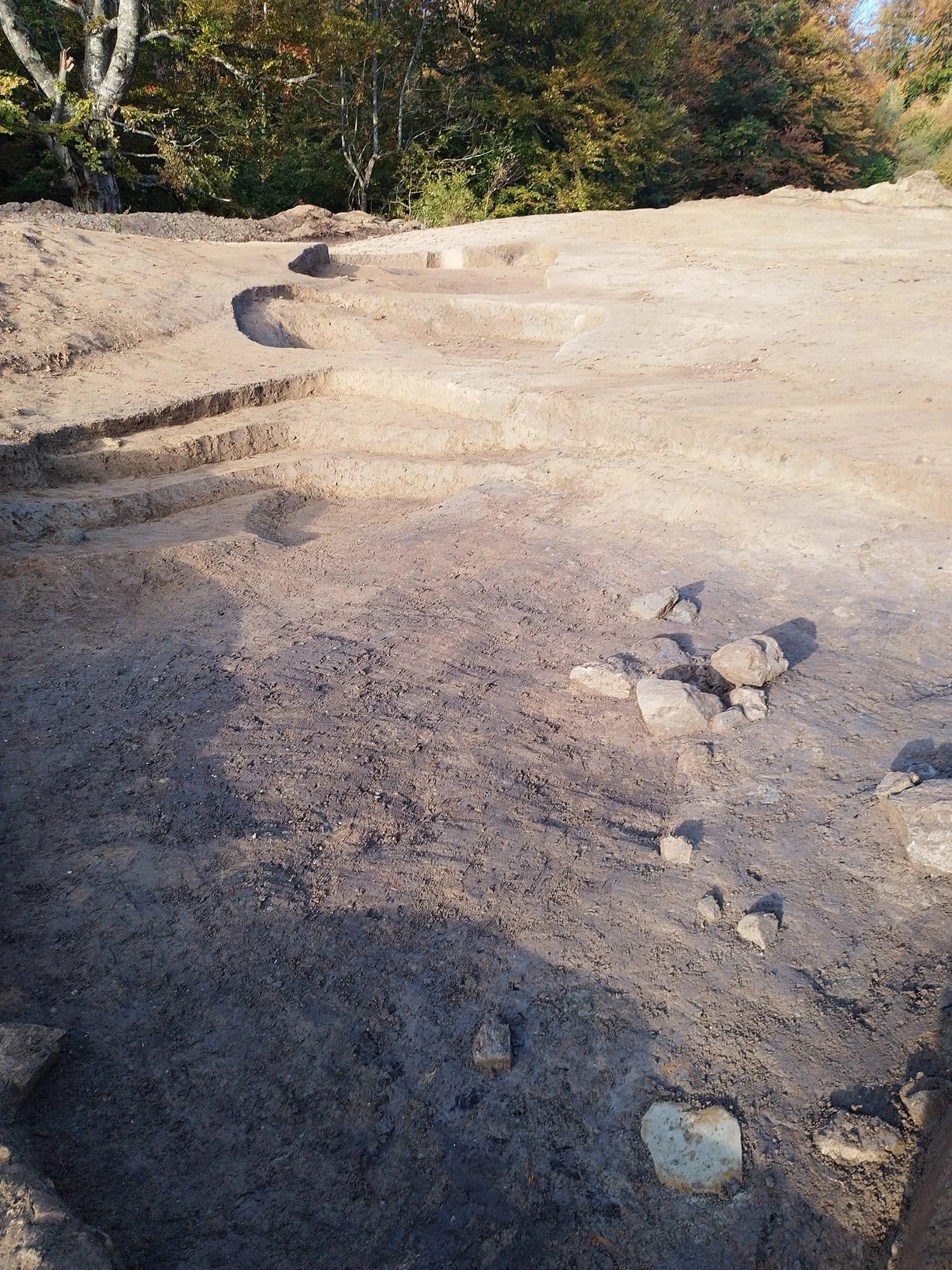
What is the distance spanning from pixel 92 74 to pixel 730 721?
13796mm

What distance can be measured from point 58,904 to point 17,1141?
0.89 m

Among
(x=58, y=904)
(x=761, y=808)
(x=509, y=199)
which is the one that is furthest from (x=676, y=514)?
(x=509, y=199)

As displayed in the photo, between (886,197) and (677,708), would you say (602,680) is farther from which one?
(886,197)

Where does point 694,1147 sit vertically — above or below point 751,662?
below

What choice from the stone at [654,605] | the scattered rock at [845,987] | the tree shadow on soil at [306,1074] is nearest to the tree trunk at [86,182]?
the stone at [654,605]

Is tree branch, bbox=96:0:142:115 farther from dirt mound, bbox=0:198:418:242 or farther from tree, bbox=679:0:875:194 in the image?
tree, bbox=679:0:875:194

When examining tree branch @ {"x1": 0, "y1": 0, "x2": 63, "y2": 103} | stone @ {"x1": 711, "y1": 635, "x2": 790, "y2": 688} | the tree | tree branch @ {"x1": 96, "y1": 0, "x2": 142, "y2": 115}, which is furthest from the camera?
the tree

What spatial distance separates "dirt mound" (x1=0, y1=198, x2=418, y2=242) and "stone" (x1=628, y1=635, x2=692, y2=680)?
771 centimetres

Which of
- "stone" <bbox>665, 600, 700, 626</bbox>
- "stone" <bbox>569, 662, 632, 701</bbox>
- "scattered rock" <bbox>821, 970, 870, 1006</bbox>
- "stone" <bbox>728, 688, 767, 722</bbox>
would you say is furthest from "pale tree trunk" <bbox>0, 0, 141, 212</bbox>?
"scattered rock" <bbox>821, 970, 870, 1006</bbox>

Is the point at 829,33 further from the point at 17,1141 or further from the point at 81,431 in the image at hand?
the point at 17,1141

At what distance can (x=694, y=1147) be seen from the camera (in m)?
1.95

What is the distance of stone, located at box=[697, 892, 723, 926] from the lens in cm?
244

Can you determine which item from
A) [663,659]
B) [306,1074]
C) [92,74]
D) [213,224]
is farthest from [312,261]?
[306,1074]

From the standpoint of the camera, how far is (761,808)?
9.11 feet
